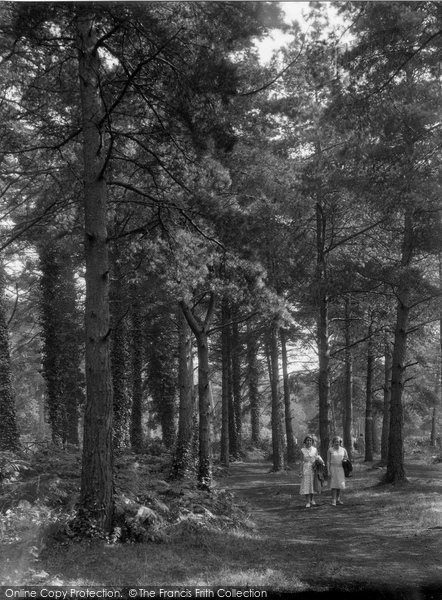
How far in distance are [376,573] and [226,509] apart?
4862 millimetres

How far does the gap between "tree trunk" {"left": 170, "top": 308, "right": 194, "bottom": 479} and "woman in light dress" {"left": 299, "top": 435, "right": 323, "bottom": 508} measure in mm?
3502

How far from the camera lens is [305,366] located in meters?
30.2

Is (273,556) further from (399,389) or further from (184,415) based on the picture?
(399,389)

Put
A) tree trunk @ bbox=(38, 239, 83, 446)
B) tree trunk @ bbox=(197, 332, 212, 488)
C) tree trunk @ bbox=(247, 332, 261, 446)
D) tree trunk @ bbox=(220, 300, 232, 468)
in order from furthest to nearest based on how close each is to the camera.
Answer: tree trunk @ bbox=(247, 332, 261, 446), tree trunk @ bbox=(38, 239, 83, 446), tree trunk @ bbox=(220, 300, 232, 468), tree trunk @ bbox=(197, 332, 212, 488)

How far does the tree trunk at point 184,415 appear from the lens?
1611 centimetres

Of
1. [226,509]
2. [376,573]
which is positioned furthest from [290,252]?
[376,573]

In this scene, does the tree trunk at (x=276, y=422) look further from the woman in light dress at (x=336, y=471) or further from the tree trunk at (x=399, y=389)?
the woman in light dress at (x=336, y=471)

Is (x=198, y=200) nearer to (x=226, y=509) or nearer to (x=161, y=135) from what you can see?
(x=161, y=135)

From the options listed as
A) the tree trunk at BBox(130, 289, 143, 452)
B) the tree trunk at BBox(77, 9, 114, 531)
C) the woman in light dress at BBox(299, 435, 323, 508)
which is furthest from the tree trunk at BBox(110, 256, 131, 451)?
the tree trunk at BBox(77, 9, 114, 531)

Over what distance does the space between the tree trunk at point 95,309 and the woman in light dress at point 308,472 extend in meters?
6.92

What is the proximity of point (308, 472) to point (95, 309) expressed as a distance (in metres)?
8.04

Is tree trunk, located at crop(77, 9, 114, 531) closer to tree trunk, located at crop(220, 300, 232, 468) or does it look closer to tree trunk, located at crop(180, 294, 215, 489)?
tree trunk, located at crop(180, 294, 215, 489)

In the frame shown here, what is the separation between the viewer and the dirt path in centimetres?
751

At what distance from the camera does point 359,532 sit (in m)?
10.7
